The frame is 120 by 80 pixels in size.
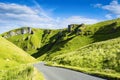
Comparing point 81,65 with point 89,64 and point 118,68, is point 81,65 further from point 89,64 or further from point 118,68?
point 118,68

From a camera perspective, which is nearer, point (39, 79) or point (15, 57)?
point (39, 79)

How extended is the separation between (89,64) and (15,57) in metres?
47.6

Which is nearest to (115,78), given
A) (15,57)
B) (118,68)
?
(118,68)

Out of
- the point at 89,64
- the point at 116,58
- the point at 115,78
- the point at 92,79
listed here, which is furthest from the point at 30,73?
the point at 89,64

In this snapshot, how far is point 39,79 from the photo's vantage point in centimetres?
2839

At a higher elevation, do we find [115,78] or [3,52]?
[3,52]

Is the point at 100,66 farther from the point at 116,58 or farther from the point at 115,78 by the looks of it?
the point at 115,78

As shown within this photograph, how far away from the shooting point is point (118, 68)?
1363 inches

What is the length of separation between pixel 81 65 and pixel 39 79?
2301cm

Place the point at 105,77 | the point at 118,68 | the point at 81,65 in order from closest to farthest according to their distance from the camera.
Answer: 1. the point at 105,77
2. the point at 118,68
3. the point at 81,65

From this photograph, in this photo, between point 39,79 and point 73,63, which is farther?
point 73,63

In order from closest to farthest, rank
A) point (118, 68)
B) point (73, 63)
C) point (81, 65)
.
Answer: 1. point (118, 68)
2. point (81, 65)
3. point (73, 63)

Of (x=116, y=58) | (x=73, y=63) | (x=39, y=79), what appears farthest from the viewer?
(x=73, y=63)

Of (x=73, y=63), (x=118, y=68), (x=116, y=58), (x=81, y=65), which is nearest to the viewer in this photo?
(x=118, y=68)
